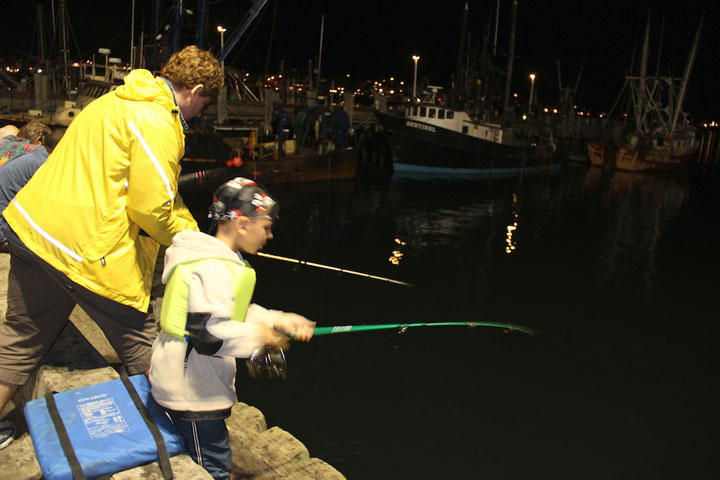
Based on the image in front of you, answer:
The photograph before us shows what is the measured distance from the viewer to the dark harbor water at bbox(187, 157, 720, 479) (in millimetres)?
5957

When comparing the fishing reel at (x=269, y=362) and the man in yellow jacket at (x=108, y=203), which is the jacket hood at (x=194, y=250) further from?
the fishing reel at (x=269, y=362)

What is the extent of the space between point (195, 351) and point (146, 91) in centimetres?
119

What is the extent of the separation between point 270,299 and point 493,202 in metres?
16.2

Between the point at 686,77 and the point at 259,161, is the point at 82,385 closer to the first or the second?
the point at 259,161

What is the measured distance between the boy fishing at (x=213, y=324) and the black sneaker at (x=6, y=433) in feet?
3.38

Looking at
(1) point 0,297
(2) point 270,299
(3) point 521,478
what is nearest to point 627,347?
(3) point 521,478

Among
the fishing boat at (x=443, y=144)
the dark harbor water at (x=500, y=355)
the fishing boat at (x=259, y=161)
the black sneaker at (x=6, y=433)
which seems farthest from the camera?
the fishing boat at (x=443, y=144)

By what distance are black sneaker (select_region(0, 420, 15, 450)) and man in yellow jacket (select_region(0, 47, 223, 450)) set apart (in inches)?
7.3

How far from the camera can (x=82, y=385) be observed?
3.00 metres

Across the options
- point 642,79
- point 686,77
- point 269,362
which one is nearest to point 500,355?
point 269,362

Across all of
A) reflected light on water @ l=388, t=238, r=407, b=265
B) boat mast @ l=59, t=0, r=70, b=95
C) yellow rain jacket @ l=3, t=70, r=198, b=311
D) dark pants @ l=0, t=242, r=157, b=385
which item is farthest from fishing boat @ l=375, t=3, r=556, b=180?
yellow rain jacket @ l=3, t=70, r=198, b=311

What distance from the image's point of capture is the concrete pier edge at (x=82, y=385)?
276cm

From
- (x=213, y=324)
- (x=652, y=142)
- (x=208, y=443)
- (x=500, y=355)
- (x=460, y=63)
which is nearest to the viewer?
(x=213, y=324)

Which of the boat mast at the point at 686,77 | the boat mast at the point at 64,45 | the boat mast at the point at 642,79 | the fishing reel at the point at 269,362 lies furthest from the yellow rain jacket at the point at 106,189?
Result: the boat mast at the point at 686,77
